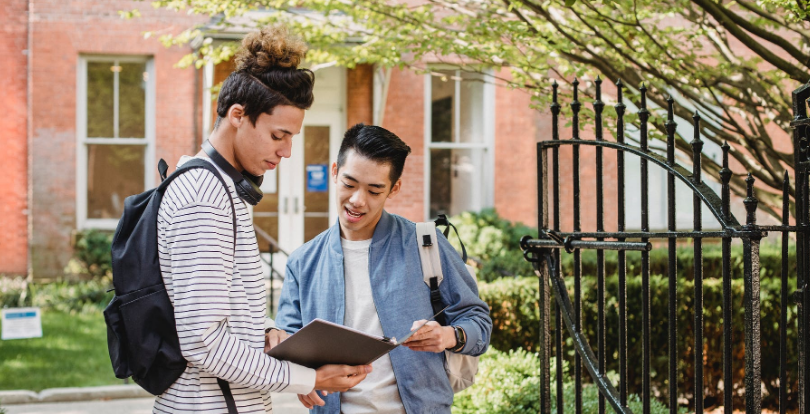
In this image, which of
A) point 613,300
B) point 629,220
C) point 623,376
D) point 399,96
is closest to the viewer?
point 623,376

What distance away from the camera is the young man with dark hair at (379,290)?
2.65m

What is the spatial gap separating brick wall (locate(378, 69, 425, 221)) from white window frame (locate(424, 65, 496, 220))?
0.38 ft

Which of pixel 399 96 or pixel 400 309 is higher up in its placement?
pixel 399 96

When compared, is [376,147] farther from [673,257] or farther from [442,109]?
[442,109]

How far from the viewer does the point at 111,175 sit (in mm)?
11641

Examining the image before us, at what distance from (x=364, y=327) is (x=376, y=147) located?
65 cm

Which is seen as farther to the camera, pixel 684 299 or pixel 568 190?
pixel 568 190

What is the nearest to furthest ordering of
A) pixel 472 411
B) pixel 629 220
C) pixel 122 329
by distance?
pixel 122 329 → pixel 472 411 → pixel 629 220

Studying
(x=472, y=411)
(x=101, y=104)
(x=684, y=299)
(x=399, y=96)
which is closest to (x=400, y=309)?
(x=472, y=411)

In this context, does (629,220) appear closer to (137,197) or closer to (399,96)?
(399,96)

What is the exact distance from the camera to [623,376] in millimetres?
2824

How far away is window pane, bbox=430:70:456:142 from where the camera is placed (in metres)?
11.8

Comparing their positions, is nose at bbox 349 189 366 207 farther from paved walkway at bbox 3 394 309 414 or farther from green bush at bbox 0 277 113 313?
green bush at bbox 0 277 113 313

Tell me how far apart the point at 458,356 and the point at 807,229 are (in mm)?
1285
